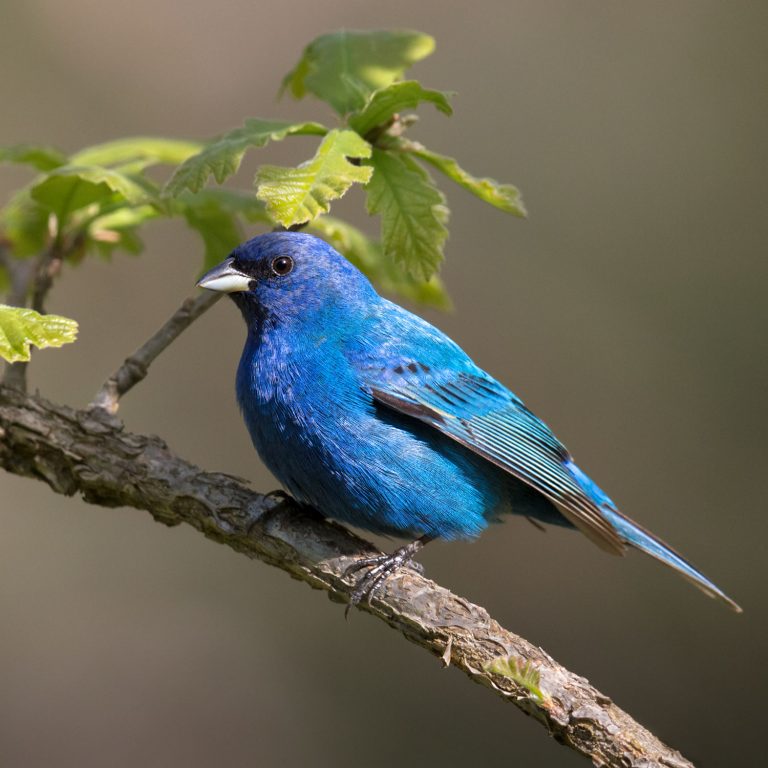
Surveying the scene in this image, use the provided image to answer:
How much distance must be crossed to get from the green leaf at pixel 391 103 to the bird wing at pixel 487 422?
3.07 feet

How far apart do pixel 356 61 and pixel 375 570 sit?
1688 mm

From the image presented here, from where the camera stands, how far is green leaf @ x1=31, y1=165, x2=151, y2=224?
354 cm

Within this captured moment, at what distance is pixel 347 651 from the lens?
23.4 ft

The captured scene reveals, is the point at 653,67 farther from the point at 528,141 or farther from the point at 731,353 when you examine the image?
the point at 731,353

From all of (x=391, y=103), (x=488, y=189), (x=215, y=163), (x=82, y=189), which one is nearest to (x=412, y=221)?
(x=488, y=189)

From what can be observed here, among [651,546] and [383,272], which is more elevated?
[383,272]

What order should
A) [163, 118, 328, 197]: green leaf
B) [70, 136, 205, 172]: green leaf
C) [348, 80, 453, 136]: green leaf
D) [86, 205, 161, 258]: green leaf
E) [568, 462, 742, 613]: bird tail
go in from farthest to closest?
[568, 462, 742, 613]: bird tail → [86, 205, 161, 258]: green leaf → [70, 136, 205, 172]: green leaf → [348, 80, 453, 136]: green leaf → [163, 118, 328, 197]: green leaf

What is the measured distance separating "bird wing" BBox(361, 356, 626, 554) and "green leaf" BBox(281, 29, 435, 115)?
995 millimetres

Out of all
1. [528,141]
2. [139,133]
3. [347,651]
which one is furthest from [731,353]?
[139,133]

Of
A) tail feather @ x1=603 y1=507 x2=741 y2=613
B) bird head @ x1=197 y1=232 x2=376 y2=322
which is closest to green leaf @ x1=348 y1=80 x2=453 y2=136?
bird head @ x1=197 y1=232 x2=376 y2=322

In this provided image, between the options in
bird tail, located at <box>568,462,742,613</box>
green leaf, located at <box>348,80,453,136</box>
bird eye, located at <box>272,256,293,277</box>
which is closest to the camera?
green leaf, located at <box>348,80,453,136</box>

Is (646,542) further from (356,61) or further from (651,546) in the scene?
(356,61)

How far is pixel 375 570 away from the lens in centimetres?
366

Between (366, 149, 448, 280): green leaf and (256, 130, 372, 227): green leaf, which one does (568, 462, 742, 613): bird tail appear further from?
→ (256, 130, 372, 227): green leaf
